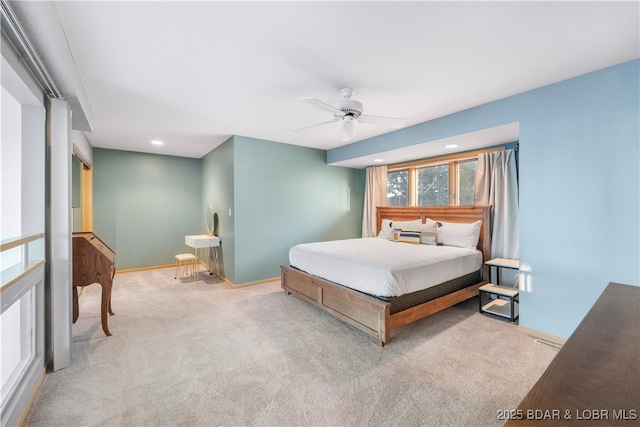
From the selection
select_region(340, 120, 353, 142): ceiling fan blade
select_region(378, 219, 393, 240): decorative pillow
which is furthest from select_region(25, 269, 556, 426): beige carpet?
select_region(340, 120, 353, 142): ceiling fan blade

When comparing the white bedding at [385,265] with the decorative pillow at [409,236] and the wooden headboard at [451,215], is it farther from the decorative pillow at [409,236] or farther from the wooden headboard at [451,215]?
the decorative pillow at [409,236]

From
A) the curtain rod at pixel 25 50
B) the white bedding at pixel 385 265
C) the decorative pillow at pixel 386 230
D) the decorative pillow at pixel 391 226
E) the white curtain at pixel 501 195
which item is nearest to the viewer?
the curtain rod at pixel 25 50

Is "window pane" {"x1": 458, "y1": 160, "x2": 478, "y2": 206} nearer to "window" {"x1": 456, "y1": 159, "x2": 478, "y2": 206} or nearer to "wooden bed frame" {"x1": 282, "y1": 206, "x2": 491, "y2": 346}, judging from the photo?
"window" {"x1": 456, "y1": 159, "x2": 478, "y2": 206}

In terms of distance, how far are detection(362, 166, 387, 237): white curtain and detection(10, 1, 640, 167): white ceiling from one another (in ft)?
8.13

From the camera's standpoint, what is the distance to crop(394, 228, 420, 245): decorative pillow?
4.35 meters

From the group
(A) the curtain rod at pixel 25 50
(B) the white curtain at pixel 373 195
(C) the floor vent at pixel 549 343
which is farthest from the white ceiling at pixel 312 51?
(B) the white curtain at pixel 373 195

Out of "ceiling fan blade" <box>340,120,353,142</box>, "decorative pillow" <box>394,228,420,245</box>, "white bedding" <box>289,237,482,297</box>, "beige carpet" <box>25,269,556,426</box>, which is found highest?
"ceiling fan blade" <box>340,120,353,142</box>

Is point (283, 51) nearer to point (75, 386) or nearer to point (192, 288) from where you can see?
point (75, 386)

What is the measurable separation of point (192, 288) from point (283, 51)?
12.7 ft

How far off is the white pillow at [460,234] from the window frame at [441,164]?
611 mm

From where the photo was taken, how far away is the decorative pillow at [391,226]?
470 centimetres

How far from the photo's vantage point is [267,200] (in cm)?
480

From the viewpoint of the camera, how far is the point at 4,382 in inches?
67.7

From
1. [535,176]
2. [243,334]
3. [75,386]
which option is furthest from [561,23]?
[75,386]
